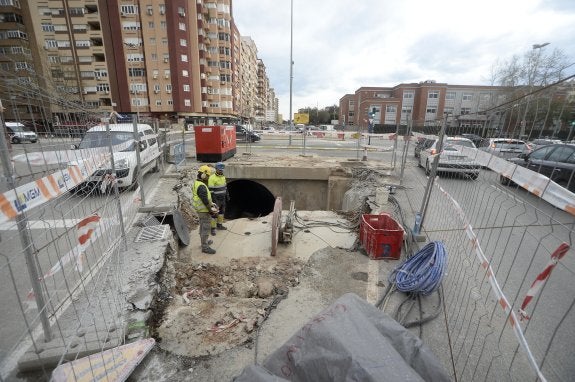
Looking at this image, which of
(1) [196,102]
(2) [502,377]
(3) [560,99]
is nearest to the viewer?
(3) [560,99]

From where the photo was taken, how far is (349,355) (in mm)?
1695

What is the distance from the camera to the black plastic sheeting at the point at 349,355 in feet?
5.40

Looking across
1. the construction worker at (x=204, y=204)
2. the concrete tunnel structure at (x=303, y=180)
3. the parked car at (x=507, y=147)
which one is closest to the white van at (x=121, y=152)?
the construction worker at (x=204, y=204)

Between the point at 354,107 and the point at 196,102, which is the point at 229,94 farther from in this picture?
the point at 354,107

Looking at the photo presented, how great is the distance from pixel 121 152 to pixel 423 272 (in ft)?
25.7

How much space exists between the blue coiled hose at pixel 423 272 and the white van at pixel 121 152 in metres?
4.03

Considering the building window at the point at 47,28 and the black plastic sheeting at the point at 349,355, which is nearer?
the black plastic sheeting at the point at 349,355

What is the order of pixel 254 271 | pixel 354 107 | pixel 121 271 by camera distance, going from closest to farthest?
pixel 121 271, pixel 254 271, pixel 354 107

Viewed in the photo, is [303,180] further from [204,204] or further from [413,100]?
[413,100]

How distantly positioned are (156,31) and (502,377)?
55.9 meters

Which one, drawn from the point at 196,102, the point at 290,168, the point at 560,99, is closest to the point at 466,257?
the point at 560,99

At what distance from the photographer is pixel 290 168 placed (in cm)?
1224

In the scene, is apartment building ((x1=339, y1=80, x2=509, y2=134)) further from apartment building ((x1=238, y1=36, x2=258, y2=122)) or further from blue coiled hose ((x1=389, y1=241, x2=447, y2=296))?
blue coiled hose ((x1=389, y1=241, x2=447, y2=296))

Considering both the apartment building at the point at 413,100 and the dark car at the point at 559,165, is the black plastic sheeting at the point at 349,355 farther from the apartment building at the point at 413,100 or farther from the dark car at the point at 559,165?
the apartment building at the point at 413,100
